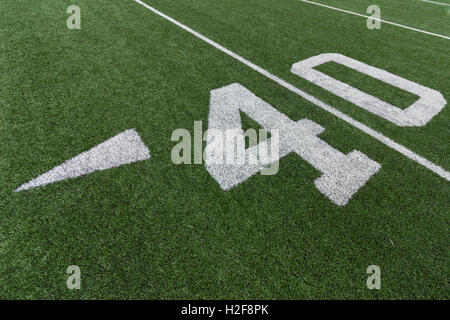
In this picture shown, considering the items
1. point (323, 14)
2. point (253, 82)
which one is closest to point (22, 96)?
point (253, 82)

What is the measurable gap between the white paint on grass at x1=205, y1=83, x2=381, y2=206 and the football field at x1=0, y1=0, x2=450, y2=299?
21mm

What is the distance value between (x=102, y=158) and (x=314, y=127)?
8.65 ft

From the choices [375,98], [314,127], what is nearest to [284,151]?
[314,127]

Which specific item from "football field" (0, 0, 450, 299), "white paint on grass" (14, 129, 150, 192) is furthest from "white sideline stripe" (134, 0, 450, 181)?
"white paint on grass" (14, 129, 150, 192)

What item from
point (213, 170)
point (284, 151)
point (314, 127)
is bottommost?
point (213, 170)

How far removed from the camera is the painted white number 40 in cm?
281

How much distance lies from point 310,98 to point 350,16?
4.93 meters

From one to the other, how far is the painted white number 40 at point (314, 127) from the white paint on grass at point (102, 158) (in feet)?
2.73

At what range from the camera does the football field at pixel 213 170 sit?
211 centimetres

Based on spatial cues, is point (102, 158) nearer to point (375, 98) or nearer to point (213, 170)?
point (213, 170)

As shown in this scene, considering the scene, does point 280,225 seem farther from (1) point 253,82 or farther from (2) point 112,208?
(1) point 253,82

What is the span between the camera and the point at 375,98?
397 centimetres

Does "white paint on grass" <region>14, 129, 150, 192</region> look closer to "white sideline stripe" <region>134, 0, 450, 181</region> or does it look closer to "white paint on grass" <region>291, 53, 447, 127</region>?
"white sideline stripe" <region>134, 0, 450, 181</region>
